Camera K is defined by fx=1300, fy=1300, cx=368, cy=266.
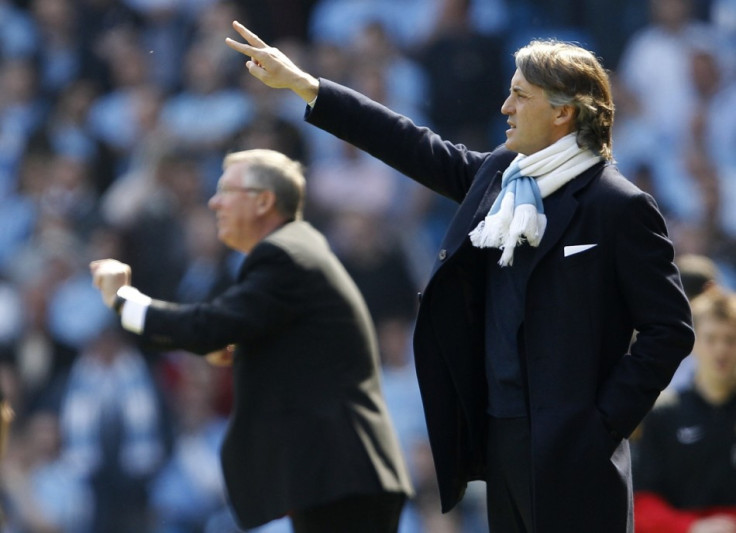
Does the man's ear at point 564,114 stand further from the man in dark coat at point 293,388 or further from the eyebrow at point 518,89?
the man in dark coat at point 293,388

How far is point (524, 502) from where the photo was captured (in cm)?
→ 343

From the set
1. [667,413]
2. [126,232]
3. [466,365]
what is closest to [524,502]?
[466,365]

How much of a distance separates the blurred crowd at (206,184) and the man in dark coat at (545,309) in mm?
4378

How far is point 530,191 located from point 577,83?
31 centimetres

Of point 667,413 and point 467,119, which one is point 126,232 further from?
point 667,413

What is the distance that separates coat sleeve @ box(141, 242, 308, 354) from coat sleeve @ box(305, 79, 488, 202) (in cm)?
103

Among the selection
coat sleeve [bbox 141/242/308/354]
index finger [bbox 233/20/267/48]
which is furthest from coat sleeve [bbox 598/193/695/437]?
coat sleeve [bbox 141/242/308/354]

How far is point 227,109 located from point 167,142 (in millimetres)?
525

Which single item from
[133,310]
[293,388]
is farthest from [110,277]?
[293,388]

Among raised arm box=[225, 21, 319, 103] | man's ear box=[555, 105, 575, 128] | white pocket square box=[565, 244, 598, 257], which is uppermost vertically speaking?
raised arm box=[225, 21, 319, 103]

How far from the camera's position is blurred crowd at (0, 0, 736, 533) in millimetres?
8281

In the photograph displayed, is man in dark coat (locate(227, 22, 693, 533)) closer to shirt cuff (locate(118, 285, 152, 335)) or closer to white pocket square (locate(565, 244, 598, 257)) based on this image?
white pocket square (locate(565, 244, 598, 257))

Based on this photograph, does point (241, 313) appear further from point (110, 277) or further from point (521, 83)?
point (521, 83)

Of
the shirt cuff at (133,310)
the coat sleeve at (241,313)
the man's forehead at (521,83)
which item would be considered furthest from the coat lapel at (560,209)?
the shirt cuff at (133,310)
